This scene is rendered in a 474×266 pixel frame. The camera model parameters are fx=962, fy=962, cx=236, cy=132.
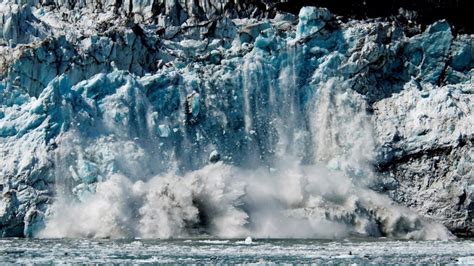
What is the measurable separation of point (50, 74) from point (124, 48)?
344 cm

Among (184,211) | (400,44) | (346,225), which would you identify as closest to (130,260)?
(184,211)

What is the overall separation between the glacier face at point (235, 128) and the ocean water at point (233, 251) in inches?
105

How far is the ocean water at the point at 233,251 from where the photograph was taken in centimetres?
2527

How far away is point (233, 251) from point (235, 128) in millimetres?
12566

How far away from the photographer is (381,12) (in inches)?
1869

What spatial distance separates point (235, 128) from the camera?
1603 inches

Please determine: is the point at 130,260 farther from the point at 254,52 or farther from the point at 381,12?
the point at 381,12

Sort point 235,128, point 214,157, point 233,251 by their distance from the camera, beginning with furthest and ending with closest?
point 235,128, point 214,157, point 233,251

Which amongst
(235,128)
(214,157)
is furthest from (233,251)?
(235,128)

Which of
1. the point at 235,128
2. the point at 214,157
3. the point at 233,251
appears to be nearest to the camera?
the point at 233,251

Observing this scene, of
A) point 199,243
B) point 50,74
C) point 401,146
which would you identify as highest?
point 50,74

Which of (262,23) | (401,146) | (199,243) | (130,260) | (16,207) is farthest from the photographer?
(262,23)

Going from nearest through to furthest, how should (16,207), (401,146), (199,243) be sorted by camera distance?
(199,243), (16,207), (401,146)

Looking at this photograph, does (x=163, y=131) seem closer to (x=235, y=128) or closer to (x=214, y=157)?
(x=214, y=157)
